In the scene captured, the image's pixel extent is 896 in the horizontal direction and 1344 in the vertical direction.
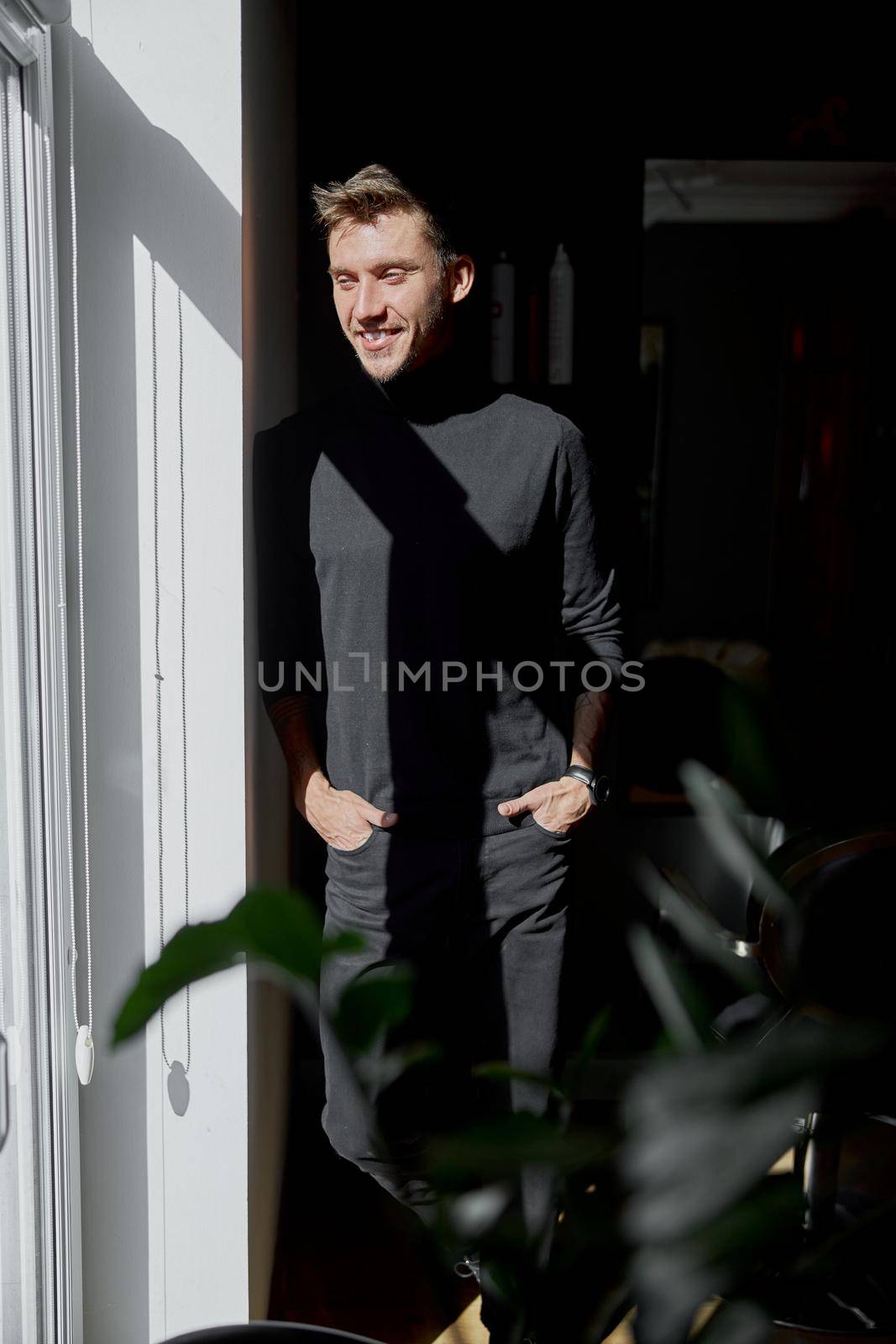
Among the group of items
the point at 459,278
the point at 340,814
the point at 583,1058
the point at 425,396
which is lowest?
the point at 340,814

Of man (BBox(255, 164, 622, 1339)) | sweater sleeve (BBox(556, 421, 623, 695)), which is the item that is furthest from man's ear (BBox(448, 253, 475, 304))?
sweater sleeve (BBox(556, 421, 623, 695))

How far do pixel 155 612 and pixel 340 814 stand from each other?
0.56 m

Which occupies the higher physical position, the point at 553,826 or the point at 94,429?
the point at 94,429

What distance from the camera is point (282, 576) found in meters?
1.98

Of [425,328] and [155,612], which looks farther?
[425,328]

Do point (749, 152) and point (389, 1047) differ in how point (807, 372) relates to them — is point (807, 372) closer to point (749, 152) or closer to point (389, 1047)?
point (749, 152)

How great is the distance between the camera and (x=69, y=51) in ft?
5.06

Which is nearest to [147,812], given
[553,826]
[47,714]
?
[47,714]

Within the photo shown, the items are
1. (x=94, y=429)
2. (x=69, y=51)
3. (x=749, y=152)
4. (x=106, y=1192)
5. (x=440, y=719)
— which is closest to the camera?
(x=69, y=51)

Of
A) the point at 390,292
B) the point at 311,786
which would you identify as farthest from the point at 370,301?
the point at 311,786

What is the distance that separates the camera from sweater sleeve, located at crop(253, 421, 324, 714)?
75.1 inches

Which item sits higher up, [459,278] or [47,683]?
[459,278]

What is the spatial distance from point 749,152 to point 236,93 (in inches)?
62.9
